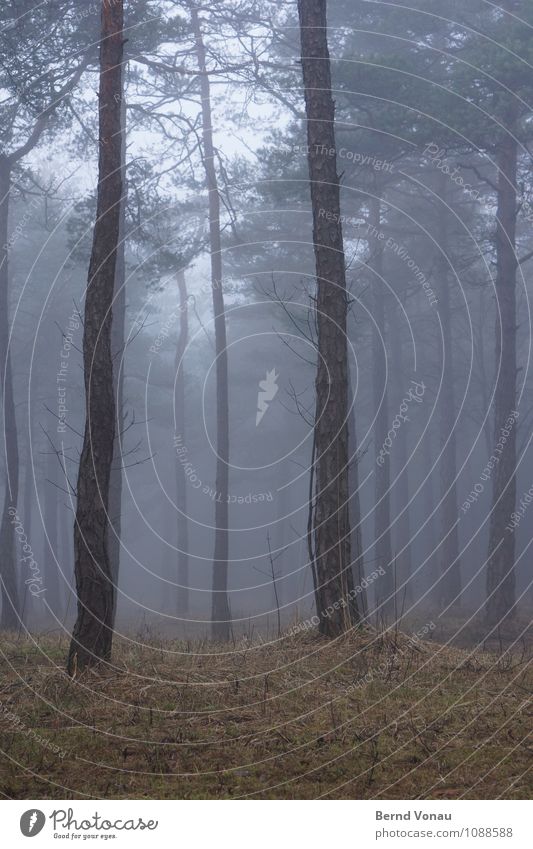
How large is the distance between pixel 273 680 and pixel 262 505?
53.9 meters

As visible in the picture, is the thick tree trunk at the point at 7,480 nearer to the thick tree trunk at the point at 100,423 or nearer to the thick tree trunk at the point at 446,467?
the thick tree trunk at the point at 100,423

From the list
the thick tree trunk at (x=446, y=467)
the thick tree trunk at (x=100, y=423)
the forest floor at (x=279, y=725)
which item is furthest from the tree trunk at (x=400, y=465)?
the thick tree trunk at (x=100, y=423)

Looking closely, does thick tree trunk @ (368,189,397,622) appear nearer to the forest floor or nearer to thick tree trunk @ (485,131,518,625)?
thick tree trunk @ (485,131,518,625)

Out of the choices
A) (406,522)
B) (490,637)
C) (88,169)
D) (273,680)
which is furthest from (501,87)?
(406,522)

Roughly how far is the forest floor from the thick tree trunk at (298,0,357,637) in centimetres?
72

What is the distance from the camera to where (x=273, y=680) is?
24.2 ft

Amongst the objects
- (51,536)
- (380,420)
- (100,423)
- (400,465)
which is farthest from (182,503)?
(100,423)

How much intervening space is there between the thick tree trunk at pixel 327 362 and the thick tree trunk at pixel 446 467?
14990 millimetres

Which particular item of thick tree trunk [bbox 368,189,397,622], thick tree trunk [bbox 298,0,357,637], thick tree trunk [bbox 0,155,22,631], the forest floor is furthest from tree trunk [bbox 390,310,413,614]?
the forest floor

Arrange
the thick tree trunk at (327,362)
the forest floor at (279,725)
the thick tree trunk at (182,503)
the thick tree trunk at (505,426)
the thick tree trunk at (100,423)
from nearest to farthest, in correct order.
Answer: the forest floor at (279,725)
the thick tree trunk at (100,423)
the thick tree trunk at (327,362)
the thick tree trunk at (505,426)
the thick tree trunk at (182,503)

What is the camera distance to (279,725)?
609 centimetres

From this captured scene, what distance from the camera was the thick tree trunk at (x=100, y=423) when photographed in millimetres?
8414

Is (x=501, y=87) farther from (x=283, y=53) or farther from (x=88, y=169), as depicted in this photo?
(x=88, y=169)
